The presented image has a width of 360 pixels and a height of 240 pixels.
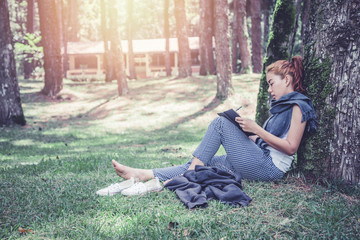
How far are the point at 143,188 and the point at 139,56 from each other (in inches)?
1386

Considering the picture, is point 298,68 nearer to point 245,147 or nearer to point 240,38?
point 245,147

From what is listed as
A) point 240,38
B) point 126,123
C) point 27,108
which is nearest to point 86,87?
point 27,108

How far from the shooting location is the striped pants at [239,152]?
3703 millimetres

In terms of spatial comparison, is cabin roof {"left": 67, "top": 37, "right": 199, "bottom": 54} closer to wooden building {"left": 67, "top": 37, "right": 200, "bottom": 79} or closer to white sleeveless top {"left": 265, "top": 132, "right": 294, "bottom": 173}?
wooden building {"left": 67, "top": 37, "right": 200, "bottom": 79}

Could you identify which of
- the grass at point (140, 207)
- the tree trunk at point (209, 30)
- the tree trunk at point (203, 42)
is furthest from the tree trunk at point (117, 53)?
the grass at point (140, 207)

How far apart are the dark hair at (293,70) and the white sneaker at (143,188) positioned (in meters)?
1.89

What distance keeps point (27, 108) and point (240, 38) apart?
45.5 feet

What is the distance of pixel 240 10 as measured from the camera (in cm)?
2106

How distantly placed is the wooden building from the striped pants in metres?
29.3

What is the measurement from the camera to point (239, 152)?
371 cm

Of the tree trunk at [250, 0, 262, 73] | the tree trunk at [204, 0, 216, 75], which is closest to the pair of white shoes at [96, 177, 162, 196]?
the tree trunk at [204, 0, 216, 75]

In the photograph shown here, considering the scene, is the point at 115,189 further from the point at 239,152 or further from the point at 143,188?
the point at 239,152

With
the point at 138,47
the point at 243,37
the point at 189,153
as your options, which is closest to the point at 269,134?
the point at 189,153

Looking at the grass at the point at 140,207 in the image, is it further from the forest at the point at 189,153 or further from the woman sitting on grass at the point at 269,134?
the woman sitting on grass at the point at 269,134
